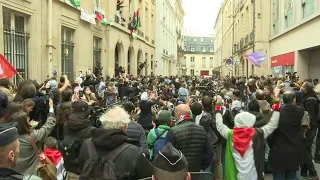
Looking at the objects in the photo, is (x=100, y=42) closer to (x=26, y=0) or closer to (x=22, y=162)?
(x=26, y=0)

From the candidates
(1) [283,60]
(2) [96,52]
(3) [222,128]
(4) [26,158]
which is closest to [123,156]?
(4) [26,158]

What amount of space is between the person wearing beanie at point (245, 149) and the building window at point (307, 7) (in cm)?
1384

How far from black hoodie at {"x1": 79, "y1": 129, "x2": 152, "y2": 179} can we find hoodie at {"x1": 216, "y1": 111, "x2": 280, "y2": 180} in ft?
6.41

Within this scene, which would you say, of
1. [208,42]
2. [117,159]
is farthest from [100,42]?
[208,42]

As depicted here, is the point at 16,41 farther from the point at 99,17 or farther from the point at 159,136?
the point at 159,136

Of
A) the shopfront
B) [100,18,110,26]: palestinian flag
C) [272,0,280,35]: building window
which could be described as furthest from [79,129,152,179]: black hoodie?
[272,0,280,35]: building window

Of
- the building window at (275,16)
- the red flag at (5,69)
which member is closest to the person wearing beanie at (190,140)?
the red flag at (5,69)

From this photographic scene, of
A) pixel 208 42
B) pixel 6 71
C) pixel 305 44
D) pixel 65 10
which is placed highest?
pixel 208 42

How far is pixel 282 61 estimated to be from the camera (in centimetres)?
2352

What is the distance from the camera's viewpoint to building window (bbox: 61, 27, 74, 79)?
17.0m

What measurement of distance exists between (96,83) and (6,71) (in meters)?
5.35

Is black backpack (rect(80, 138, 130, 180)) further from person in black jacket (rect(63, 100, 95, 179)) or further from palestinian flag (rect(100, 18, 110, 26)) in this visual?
palestinian flag (rect(100, 18, 110, 26))

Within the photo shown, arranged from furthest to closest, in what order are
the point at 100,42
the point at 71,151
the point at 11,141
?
1. the point at 100,42
2. the point at 71,151
3. the point at 11,141

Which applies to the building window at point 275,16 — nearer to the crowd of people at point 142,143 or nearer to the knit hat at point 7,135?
the crowd of people at point 142,143
